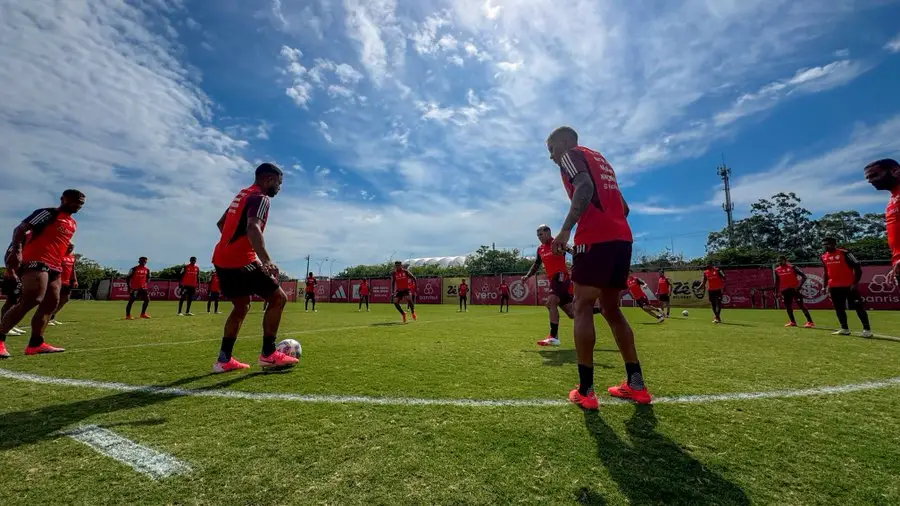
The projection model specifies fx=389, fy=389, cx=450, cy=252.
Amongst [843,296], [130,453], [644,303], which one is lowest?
[130,453]

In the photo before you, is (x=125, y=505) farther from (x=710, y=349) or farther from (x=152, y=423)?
(x=710, y=349)

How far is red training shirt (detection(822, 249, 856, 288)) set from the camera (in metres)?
9.00

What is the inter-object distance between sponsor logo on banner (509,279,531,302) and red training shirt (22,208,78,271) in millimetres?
29260

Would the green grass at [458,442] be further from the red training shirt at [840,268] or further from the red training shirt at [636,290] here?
the red training shirt at [636,290]

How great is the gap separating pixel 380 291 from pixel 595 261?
131 feet

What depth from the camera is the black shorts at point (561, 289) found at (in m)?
7.51

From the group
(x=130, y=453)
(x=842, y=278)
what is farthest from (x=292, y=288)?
(x=130, y=453)

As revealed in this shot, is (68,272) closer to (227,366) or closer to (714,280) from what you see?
(227,366)

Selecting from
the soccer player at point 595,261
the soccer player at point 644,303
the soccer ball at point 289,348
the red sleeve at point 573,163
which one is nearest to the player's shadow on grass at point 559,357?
the soccer player at point 595,261

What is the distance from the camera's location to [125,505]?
164 cm

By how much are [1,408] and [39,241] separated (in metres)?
3.92

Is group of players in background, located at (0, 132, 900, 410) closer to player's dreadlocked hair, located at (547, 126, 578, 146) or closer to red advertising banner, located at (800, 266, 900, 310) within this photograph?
player's dreadlocked hair, located at (547, 126, 578, 146)

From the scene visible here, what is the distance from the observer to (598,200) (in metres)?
3.37

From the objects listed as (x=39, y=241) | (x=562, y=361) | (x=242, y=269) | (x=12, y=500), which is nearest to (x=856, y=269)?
(x=562, y=361)
